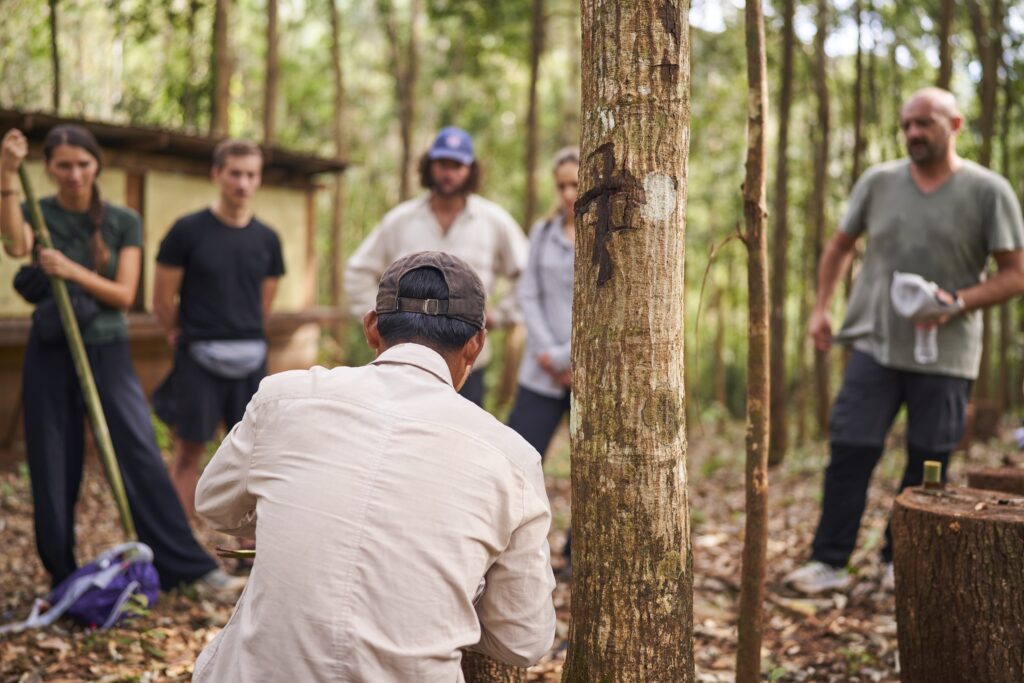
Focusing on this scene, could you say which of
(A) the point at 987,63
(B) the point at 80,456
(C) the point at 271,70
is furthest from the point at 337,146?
(B) the point at 80,456

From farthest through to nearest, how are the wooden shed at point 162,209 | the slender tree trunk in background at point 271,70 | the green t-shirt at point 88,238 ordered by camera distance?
the slender tree trunk in background at point 271,70 < the wooden shed at point 162,209 < the green t-shirt at point 88,238

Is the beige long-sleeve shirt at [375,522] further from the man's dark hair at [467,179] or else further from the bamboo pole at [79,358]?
the man's dark hair at [467,179]

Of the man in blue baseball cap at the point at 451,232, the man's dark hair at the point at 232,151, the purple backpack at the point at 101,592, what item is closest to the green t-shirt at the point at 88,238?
the man's dark hair at the point at 232,151

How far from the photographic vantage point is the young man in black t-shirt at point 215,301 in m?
5.54

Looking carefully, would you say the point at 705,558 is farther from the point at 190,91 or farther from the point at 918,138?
the point at 190,91

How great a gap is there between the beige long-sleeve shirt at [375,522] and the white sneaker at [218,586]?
2869 mm

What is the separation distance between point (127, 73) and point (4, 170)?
16.2 metres

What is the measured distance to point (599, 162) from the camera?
8.82 ft

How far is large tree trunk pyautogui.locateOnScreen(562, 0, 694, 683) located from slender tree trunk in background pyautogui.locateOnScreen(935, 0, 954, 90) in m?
7.37

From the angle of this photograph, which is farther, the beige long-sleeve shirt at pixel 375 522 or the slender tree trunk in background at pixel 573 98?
the slender tree trunk in background at pixel 573 98

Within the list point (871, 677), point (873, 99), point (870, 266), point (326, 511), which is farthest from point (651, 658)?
point (873, 99)

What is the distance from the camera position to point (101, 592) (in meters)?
4.42

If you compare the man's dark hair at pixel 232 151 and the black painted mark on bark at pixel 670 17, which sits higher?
the man's dark hair at pixel 232 151

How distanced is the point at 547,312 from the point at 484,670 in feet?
10.0
